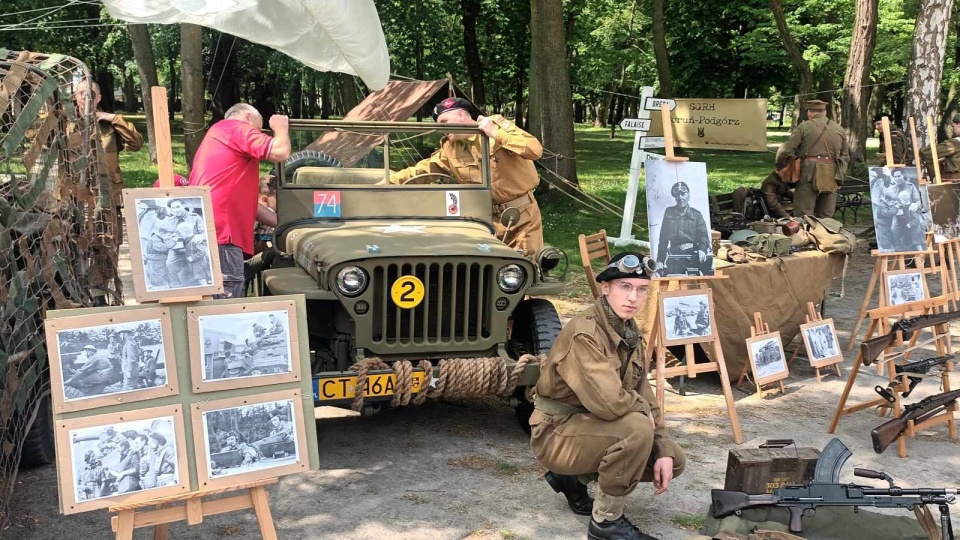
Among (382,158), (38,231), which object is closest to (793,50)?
(382,158)

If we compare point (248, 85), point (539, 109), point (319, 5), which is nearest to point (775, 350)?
point (319, 5)

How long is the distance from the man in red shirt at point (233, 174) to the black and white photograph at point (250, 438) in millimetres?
1981

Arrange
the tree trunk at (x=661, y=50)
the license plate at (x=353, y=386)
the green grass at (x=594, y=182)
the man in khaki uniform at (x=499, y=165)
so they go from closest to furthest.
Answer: the license plate at (x=353, y=386) → the man in khaki uniform at (x=499, y=165) → the green grass at (x=594, y=182) → the tree trunk at (x=661, y=50)

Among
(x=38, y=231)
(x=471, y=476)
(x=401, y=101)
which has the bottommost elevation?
(x=471, y=476)

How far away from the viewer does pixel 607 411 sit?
405 centimetres

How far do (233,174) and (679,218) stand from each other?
2734mm

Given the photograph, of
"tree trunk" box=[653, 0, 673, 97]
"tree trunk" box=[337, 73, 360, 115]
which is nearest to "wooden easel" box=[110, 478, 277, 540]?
"tree trunk" box=[337, 73, 360, 115]

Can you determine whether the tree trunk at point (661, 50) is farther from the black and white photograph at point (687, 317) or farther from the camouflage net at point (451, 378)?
the camouflage net at point (451, 378)

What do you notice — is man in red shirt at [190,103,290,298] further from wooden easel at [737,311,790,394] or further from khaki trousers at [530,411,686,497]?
wooden easel at [737,311,790,394]

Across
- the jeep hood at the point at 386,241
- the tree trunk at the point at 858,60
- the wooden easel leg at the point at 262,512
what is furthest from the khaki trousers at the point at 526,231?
the tree trunk at the point at 858,60

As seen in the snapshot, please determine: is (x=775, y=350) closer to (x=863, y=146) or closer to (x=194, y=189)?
(x=194, y=189)

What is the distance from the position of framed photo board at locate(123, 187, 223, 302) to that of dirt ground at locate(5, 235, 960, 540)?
136 centimetres

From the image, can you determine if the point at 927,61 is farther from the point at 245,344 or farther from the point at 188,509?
the point at 188,509

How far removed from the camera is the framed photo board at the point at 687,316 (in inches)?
227
